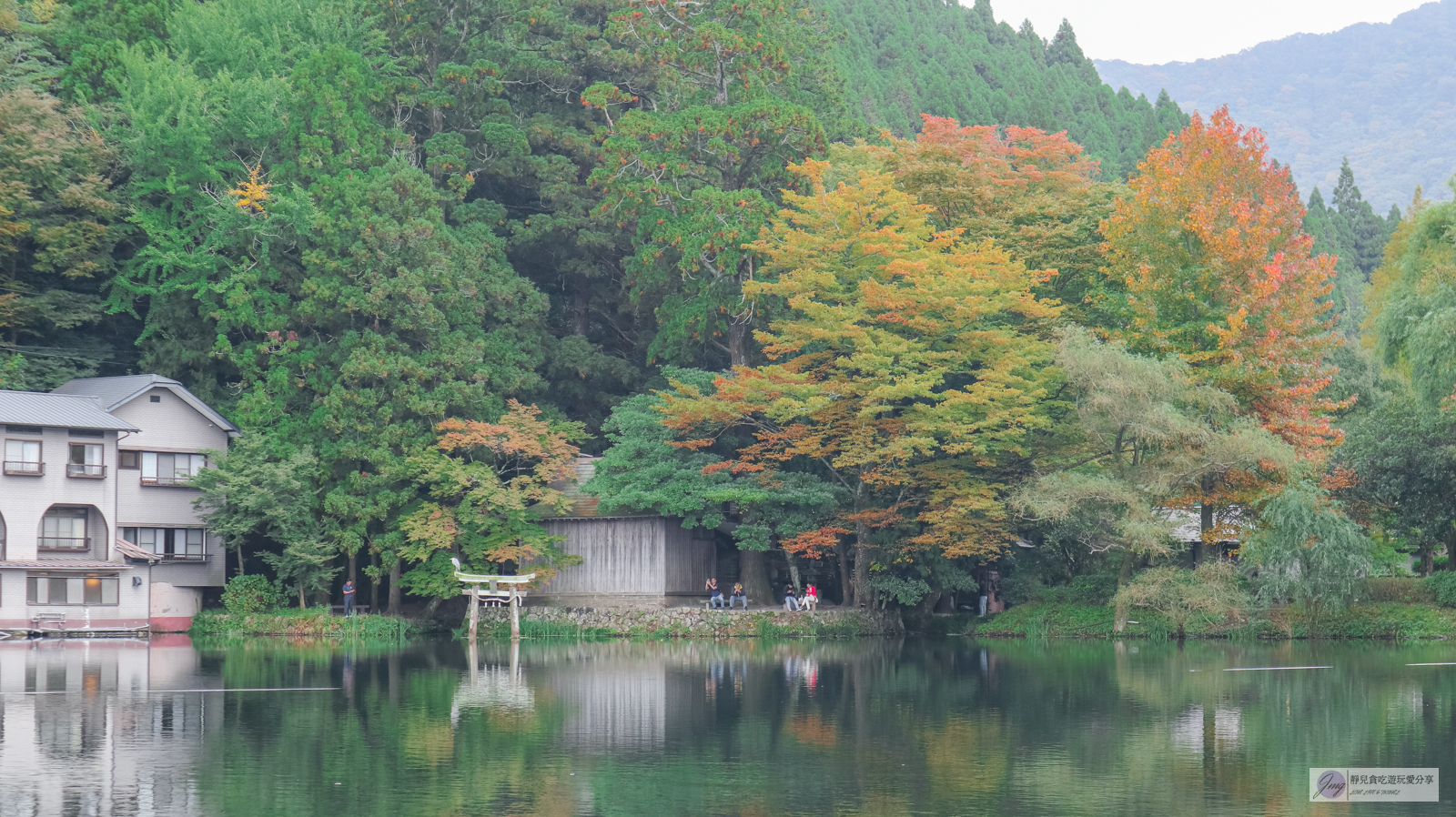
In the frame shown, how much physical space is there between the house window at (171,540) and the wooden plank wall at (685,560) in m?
15.6

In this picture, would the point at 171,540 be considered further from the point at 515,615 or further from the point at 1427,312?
the point at 1427,312

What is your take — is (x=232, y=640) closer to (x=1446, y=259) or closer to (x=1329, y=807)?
(x=1329, y=807)

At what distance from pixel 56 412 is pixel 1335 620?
36.3m

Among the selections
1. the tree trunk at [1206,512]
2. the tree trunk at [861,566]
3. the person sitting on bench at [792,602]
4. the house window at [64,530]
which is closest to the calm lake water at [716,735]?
the tree trunk at [1206,512]

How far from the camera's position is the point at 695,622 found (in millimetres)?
37875

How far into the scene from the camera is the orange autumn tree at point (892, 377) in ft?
118

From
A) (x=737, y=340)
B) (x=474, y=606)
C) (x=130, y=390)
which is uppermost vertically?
(x=737, y=340)

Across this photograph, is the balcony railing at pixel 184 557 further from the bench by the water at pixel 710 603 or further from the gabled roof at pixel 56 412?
the bench by the water at pixel 710 603

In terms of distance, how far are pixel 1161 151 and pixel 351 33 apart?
28.0 meters

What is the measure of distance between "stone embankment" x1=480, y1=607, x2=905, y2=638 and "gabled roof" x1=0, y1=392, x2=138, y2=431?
13038mm

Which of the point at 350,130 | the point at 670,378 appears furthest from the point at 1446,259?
the point at 350,130

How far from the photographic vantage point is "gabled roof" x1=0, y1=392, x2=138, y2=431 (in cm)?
3922

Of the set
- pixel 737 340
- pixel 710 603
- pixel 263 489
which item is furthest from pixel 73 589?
pixel 737 340

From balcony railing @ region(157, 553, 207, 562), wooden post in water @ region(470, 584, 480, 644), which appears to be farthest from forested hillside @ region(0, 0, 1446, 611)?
balcony railing @ region(157, 553, 207, 562)
